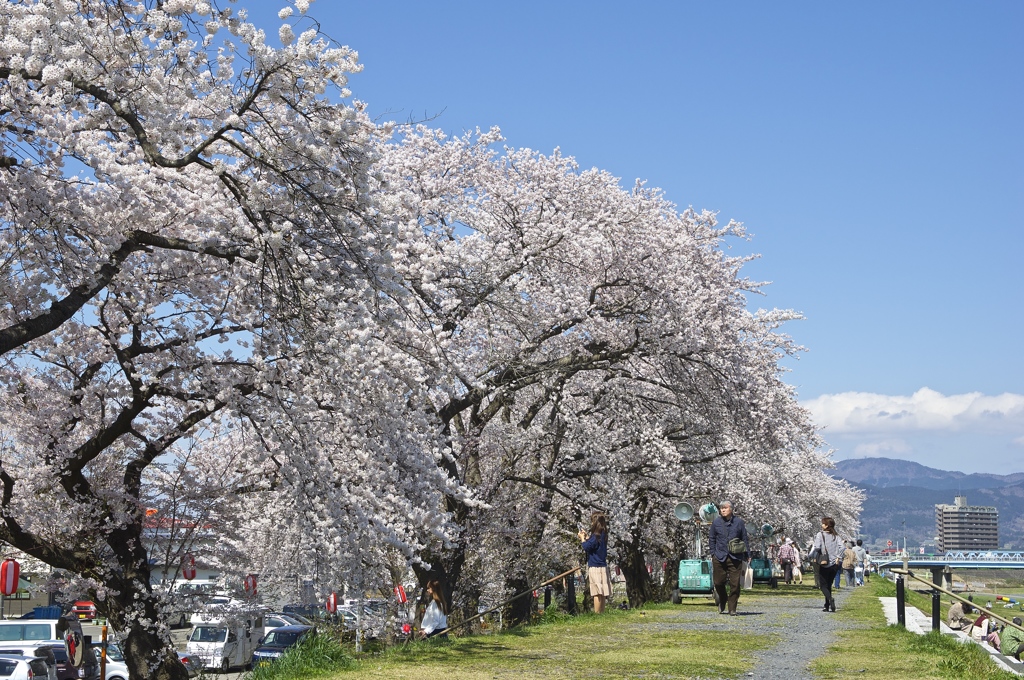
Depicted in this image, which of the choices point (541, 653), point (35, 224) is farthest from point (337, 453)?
point (35, 224)

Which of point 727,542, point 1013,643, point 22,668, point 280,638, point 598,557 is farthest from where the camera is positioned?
point 280,638

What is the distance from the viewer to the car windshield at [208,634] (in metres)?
40.9

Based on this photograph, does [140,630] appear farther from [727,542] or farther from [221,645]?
[221,645]

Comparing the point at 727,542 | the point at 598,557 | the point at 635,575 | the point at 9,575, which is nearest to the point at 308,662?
the point at 598,557

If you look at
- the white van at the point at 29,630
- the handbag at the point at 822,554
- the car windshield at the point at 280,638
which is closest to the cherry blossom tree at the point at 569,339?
the handbag at the point at 822,554

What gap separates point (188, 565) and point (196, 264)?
27.6ft

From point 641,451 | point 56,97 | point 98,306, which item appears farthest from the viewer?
point 641,451

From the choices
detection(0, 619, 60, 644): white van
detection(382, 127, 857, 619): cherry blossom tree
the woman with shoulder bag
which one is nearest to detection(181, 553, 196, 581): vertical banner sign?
detection(382, 127, 857, 619): cherry blossom tree

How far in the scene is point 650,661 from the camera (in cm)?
1114

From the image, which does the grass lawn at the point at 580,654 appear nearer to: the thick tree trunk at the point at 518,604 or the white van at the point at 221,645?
the thick tree trunk at the point at 518,604

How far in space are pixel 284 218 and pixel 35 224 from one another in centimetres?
240

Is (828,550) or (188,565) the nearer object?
(828,550)

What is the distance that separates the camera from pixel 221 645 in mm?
40031

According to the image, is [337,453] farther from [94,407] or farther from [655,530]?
[655,530]
